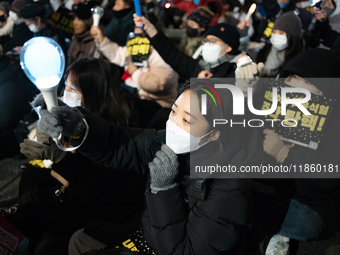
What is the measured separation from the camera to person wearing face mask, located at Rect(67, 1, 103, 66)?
13.8 ft

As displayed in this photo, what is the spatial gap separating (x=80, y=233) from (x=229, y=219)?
115cm

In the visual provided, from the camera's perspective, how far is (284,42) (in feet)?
11.0

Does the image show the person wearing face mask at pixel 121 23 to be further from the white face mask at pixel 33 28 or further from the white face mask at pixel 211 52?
the white face mask at pixel 211 52

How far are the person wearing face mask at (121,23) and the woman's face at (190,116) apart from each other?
3.25 metres

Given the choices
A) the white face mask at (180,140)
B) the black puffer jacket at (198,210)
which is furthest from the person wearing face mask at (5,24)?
the white face mask at (180,140)

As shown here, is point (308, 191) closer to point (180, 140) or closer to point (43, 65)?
point (180, 140)

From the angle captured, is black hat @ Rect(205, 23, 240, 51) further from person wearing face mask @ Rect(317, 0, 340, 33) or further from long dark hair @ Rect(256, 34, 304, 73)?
person wearing face mask @ Rect(317, 0, 340, 33)

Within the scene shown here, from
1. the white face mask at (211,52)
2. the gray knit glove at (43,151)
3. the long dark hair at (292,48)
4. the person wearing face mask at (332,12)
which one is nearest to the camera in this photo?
the gray knit glove at (43,151)

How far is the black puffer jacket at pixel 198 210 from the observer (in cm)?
147

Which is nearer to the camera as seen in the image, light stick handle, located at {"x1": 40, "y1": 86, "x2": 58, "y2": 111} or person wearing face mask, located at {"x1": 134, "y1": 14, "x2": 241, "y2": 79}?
light stick handle, located at {"x1": 40, "y1": 86, "x2": 58, "y2": 111}

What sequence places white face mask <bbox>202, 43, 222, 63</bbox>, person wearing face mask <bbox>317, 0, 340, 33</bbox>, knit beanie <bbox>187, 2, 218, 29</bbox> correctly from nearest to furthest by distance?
1. white face mask <bbox>202, 43, 222, 63</bbox>
2. person wearing face mask <bbox>317, 0, 340, 33</bbox>
3. knit beanie <bbox>187, 2, 218, 29</bbox>

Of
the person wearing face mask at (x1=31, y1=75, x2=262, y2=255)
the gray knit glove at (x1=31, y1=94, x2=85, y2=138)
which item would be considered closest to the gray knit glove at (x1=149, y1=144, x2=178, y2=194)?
the person wearing face mask at (x1=31, y1=75, x2=262, y2=255)

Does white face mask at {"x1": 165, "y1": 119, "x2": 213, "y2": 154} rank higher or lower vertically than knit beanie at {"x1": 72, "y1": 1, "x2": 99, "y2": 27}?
higher

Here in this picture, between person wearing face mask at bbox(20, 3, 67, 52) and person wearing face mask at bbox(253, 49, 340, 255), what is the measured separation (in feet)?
13.0
